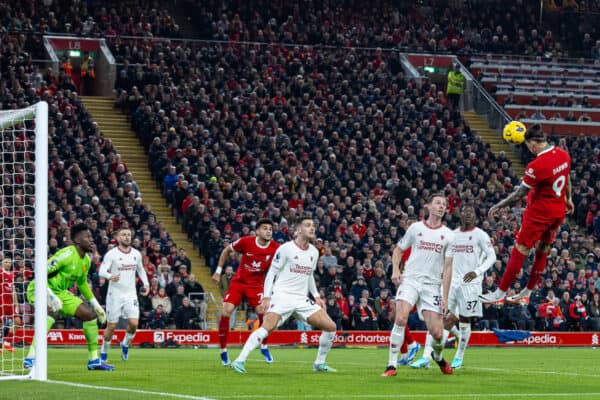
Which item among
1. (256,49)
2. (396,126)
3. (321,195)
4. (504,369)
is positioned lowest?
(504,369)

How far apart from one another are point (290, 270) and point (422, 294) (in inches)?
81.9

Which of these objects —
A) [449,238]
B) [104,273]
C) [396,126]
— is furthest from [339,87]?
[449,238]

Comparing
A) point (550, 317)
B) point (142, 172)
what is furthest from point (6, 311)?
point (550, 317)

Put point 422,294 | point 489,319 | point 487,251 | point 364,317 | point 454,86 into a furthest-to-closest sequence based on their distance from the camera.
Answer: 1. point 454,86
2. point 489,319
3. point 364,317
4. point 487,251
5. point 422,294

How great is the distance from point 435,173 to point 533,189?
24.4 meters

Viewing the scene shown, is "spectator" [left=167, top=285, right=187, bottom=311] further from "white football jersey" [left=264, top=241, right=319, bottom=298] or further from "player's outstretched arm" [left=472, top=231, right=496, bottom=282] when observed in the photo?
"white football jersey" [left=264, top=241, right=319, bottom=298]

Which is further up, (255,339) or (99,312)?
(99,312)

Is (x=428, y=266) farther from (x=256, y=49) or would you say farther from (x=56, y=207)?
(x=256, y=49)

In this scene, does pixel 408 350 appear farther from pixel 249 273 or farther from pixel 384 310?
pixel 384 310

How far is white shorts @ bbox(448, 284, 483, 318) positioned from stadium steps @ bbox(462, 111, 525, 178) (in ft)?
77.8

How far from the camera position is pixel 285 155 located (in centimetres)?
3725

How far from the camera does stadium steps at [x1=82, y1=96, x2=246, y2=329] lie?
3353 cm

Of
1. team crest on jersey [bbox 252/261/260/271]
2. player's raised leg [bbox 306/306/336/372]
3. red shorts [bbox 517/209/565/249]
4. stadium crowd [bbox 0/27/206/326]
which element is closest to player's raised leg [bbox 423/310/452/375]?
player's raised leg [bbox 306/306/336/372]

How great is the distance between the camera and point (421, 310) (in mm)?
17000
